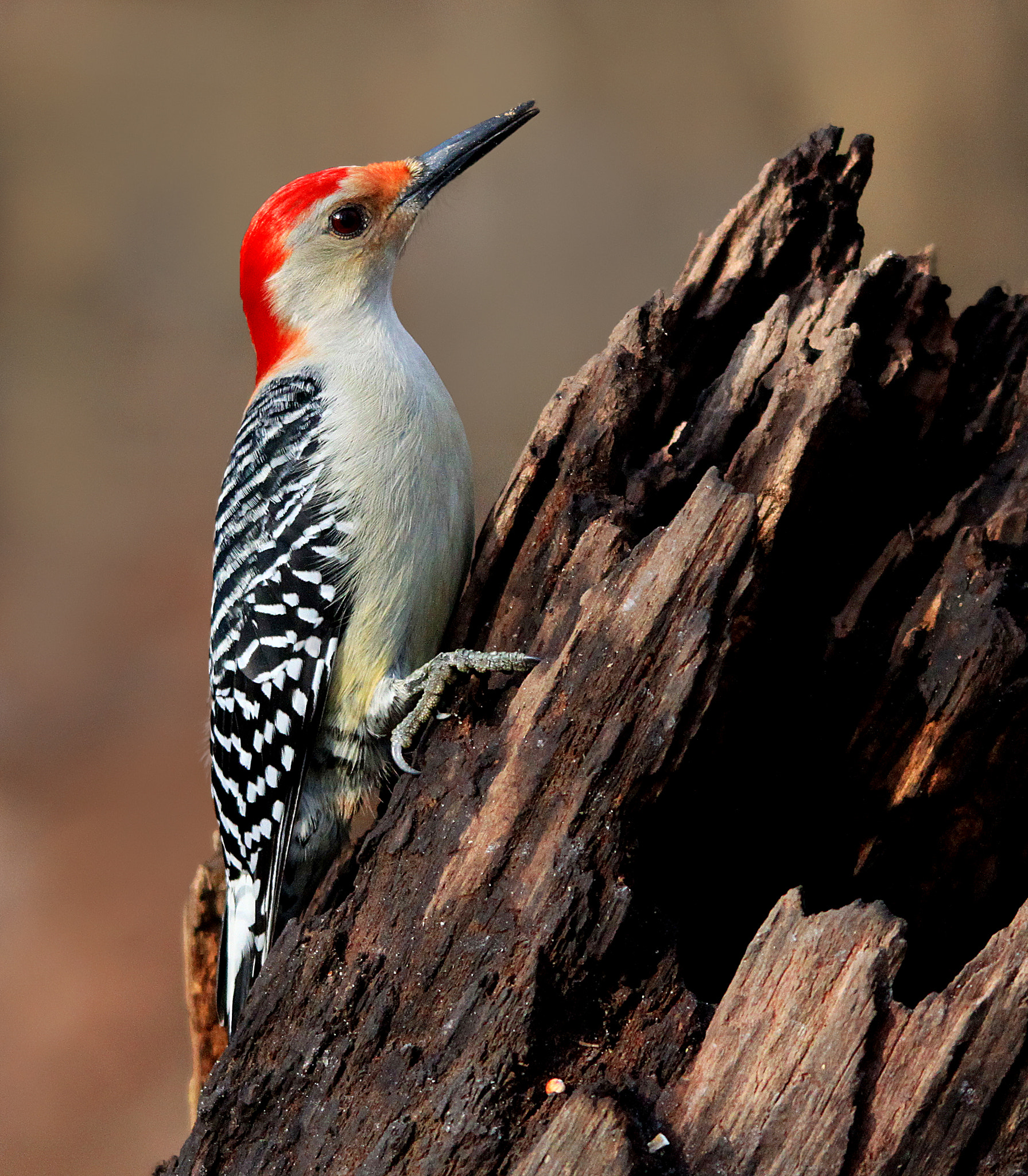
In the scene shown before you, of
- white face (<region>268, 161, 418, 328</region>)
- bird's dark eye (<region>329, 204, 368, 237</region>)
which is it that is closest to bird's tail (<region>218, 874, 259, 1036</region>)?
white face (<region>268, 161, 418, 328</region>)

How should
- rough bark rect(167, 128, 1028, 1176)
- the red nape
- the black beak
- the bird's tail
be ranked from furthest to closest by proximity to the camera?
the black beak → the red nape → the bird's tail → rough bark rect(167, 128, 1028, 1176)

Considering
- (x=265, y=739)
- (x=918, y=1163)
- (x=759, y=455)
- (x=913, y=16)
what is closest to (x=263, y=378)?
(x=265, y=739)

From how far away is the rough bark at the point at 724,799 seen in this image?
2156mm

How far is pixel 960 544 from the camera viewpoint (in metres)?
2.85

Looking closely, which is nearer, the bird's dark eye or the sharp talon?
the sharp talon

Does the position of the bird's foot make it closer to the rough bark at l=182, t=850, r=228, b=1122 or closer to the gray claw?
the gray claw

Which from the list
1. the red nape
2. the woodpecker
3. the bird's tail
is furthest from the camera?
the red nape

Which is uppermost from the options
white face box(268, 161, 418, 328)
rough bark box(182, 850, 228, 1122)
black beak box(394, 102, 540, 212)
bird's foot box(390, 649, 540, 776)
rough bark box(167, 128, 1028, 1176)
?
black beak box(394, 102, 540, 212)

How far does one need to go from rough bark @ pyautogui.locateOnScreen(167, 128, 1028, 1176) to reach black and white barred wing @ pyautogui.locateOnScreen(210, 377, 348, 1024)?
45 centimetres

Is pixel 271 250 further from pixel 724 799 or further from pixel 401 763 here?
pixel 724 799

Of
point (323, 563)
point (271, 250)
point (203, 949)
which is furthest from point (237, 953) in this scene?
point (271, 250)

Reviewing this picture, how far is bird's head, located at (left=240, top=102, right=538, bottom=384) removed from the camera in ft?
12.1

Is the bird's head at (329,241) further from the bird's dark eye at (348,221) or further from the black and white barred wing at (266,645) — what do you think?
the black and white barred wing at (266,645)

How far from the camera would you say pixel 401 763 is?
3047 millimetres
